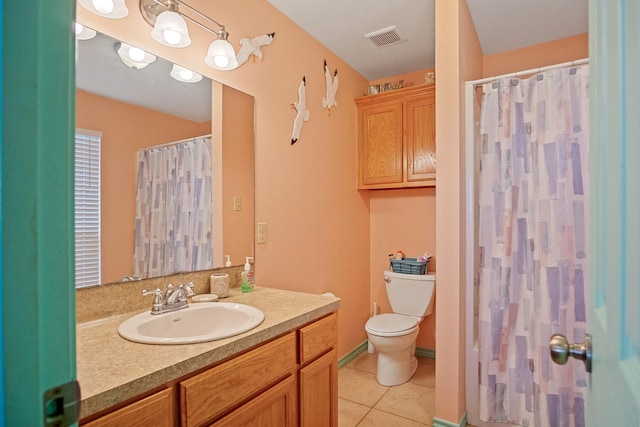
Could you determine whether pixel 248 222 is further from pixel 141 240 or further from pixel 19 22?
pixel 19 22

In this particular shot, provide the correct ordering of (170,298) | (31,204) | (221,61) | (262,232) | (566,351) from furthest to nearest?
(262,232) → (221,61) → (170,298) → (566,351) → (31,204)

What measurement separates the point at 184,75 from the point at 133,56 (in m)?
0.24

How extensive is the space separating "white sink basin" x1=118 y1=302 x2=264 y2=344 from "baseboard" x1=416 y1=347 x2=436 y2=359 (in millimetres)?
2183

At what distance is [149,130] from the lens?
1496 mm

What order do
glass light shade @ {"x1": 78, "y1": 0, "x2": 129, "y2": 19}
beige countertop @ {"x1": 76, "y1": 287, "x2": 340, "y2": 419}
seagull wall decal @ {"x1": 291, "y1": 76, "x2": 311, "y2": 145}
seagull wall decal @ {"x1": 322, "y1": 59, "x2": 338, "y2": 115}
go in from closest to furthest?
1. beige countertop @ {"x1": 76, "y1": 287, "x2": 340, "y2": 419}
2. glass light shade @ {"x1": 78, "y1": 0, "x2": 129, "y2": 19}
3. seagull wall decal @ {"x1": 291, "y1": 76, "x2": 311, "y2": 145}
4. seagull wall decal @ {"x1": 322, "y1": 59, "x2": 338, "y2": 115}

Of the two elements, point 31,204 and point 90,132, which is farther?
point 90,132

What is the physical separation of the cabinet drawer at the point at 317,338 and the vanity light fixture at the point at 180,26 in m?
1.33

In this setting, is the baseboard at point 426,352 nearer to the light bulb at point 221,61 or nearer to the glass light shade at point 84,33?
the light bulb at point 221,61

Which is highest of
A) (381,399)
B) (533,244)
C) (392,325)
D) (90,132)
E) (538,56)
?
(538,56)

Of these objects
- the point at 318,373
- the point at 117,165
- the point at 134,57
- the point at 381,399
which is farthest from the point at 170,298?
the point at 381,399

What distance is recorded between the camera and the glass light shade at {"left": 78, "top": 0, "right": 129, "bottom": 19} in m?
1.24

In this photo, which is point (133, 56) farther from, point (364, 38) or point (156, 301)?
point (364, 38)

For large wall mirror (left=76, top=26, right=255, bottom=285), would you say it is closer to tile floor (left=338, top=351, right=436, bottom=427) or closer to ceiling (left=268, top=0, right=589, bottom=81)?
ceiling (left=268, top=0, right=589, bottom=81)

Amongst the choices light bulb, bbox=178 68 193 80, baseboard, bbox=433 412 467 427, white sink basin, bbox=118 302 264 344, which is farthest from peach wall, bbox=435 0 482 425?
light bulb, bbox=178 68 193 80
